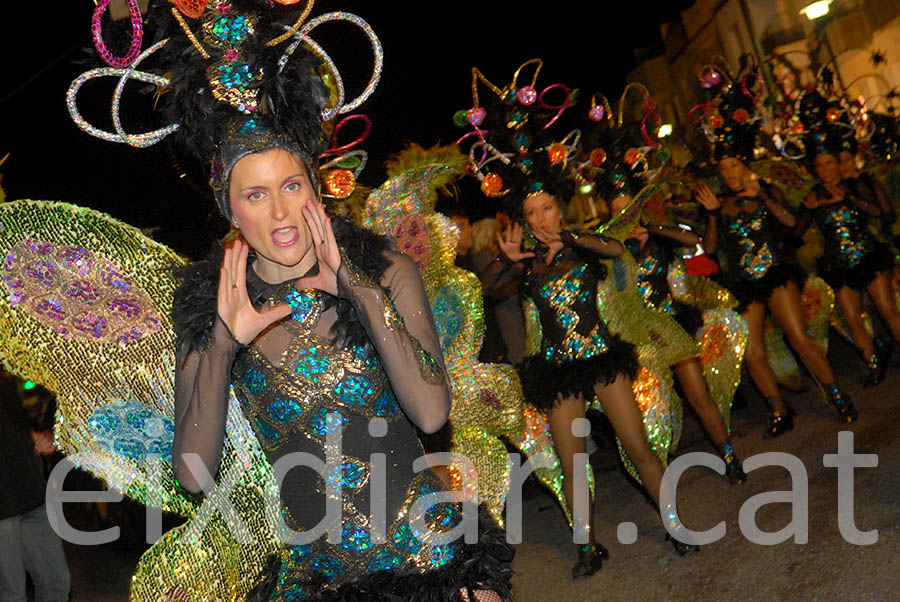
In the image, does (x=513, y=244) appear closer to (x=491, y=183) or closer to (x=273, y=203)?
(x=491, y=183)

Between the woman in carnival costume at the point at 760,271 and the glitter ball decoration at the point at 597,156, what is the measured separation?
0.97 m

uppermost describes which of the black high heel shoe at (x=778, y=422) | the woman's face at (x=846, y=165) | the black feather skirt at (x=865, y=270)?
the woman's face at (x=846, y=165)

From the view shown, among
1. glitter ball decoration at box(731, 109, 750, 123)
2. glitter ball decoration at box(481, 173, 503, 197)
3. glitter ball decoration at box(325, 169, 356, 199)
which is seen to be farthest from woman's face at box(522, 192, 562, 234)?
glitter ball decoration at box(731, 109, 750, 123)

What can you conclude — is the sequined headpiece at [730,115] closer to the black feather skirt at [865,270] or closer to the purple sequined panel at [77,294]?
the black feather skirt at [865,270]

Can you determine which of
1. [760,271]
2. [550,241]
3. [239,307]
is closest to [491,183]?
[550,241]

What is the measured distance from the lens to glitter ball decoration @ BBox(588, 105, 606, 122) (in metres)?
6.01

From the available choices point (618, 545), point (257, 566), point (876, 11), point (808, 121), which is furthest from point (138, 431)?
point (876, 11)

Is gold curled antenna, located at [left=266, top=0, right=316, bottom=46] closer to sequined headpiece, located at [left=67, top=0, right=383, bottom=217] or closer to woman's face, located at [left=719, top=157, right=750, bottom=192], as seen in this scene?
sequined headpiece, located at [left=67, top=0, right=383, bottom=217]

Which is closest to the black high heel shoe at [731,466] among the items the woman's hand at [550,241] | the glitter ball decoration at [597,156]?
the woman's hand at [550,241]

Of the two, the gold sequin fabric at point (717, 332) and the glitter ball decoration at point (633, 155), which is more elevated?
the glitter ball decoration at point (633, 155)

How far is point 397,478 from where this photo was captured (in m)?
2.23

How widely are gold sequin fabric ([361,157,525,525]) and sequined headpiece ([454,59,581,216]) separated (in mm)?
1251

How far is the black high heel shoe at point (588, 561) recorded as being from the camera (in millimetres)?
4516

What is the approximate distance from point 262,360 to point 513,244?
2.83m
